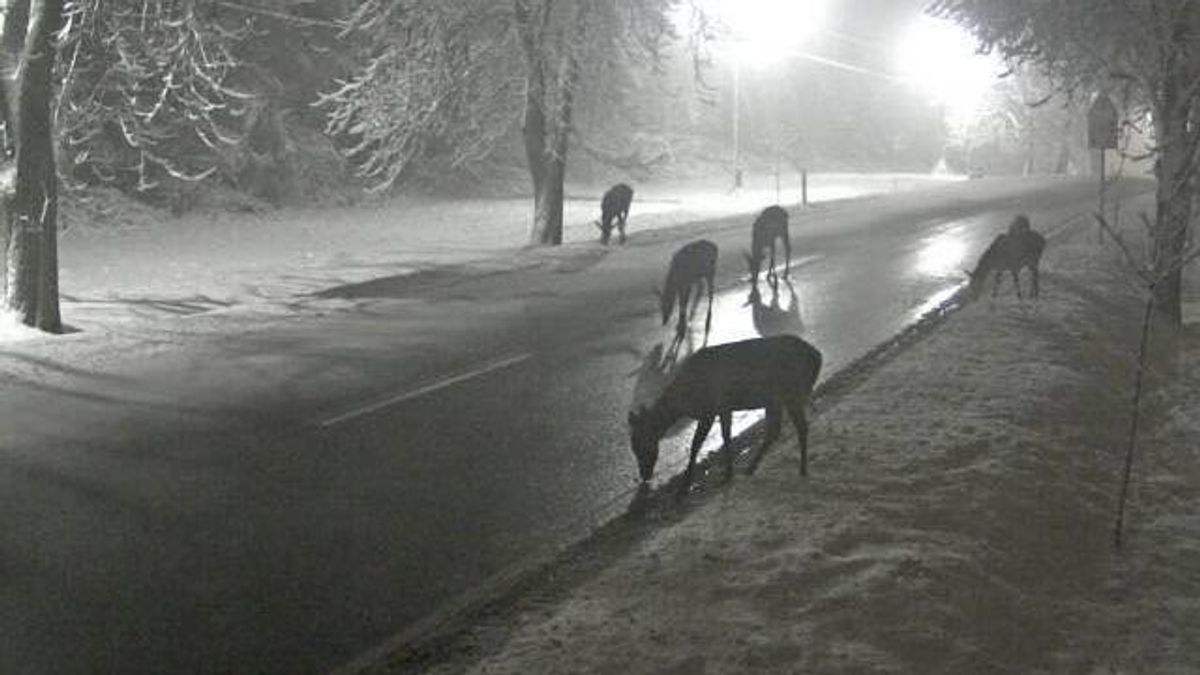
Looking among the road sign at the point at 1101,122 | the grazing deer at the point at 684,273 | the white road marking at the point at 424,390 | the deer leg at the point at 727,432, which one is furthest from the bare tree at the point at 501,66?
the deer leg at the point at 727,432

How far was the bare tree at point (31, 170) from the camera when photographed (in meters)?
13.5

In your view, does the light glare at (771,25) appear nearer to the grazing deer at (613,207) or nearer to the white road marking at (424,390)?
the grazing deer at (613,207)

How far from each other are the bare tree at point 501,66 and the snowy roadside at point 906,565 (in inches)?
583

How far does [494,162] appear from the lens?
43750mm

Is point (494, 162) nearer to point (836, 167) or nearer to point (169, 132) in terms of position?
point (169, 132)

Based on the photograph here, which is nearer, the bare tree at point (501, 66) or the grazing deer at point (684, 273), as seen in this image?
the grazing deer at point (684, 273)

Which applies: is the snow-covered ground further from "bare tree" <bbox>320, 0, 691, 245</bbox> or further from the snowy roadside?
the snowy roadside

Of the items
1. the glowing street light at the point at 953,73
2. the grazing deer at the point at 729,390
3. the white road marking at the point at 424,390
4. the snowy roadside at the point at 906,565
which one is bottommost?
the snowy roadside at the point at 906,565

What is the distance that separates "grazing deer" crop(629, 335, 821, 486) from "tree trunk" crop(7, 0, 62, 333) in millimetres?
9703

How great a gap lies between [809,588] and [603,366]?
5.95 metres

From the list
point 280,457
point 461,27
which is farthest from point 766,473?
point 461,27

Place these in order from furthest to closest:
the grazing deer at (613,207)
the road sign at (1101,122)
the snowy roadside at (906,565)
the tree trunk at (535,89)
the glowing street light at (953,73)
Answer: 1. the glowing street light at (953,73)
2. the grazing deer at (613,207)
3. the tree trunk at (535,89)
4. the road sign at (1101,122)
5. the snowy roadside at (906,565)

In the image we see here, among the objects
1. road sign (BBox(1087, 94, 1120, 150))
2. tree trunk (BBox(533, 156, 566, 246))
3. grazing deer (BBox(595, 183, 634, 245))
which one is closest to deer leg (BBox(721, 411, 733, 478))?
road sign (BBox(1087, 94, 1120, 150))

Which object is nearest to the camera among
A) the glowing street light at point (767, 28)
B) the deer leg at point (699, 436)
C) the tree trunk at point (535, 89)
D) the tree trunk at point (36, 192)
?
the deer leg at point (699, 436)
